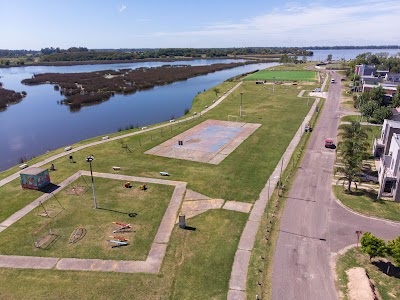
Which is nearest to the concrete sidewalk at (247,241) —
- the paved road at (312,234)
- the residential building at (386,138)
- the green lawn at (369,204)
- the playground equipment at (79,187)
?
the paved road at (312,234)

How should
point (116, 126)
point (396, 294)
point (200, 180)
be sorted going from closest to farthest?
point (396, 294), point (200, 180), point (116, 126)

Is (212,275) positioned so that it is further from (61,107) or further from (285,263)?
(61,107)

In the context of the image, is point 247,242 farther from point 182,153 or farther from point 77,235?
point 182,153

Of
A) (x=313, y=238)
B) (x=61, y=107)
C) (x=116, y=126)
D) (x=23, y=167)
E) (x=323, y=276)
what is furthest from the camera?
(x=61, y=107)

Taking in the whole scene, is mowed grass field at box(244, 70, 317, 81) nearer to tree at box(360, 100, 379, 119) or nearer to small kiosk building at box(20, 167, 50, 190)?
tree at box(360, 100, 379, 119)

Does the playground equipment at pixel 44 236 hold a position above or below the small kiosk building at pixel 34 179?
below

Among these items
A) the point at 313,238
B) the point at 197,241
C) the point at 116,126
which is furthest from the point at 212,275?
the point at 116,126

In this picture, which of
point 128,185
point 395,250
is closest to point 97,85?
point 128,185

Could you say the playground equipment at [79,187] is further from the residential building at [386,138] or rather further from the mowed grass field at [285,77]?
→ the mowed grass field at [285,77]
